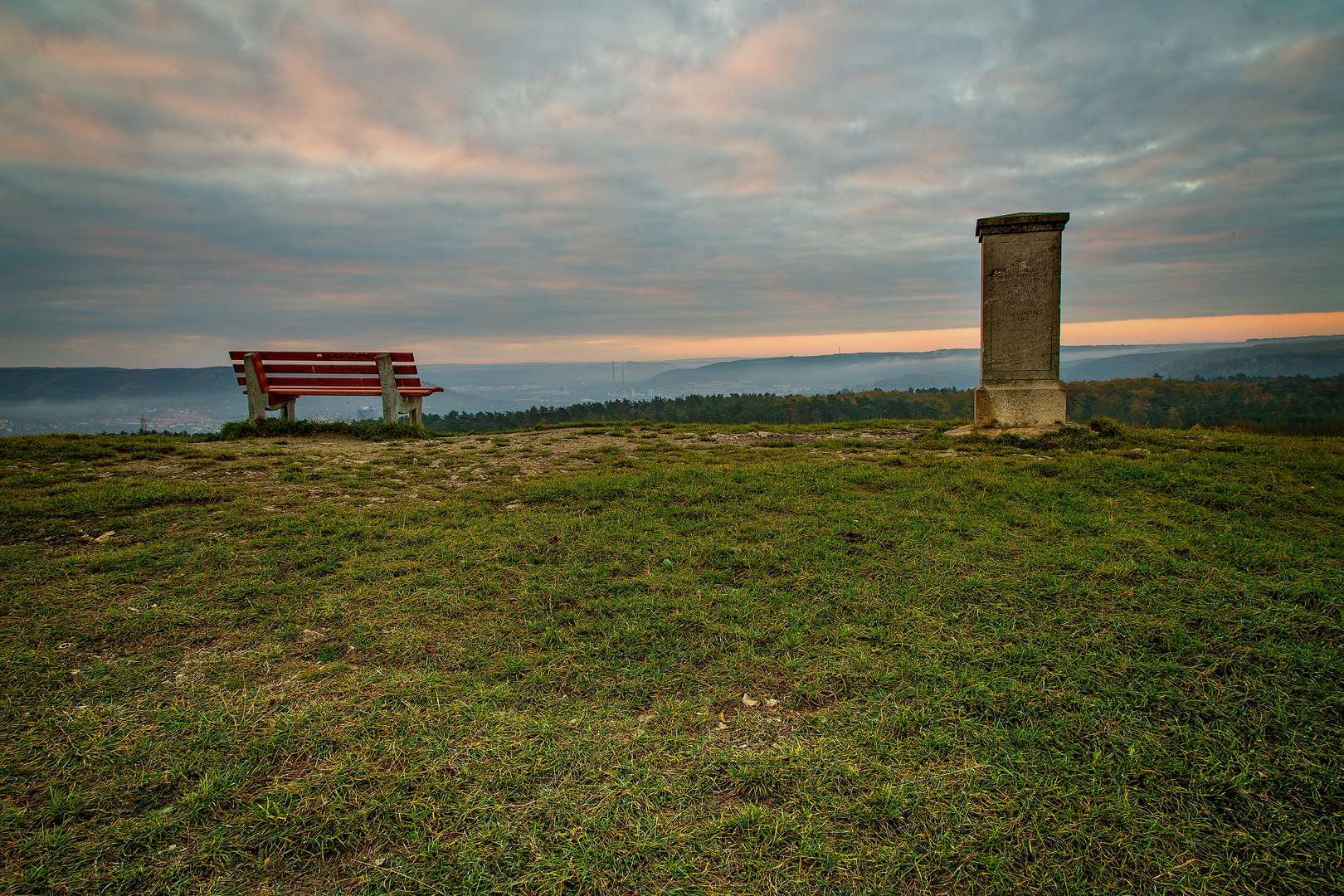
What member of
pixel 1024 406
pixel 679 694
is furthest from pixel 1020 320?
pixel 679 694

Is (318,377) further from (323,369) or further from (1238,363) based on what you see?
(1238,363)

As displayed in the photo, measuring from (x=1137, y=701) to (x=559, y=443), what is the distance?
311 inches

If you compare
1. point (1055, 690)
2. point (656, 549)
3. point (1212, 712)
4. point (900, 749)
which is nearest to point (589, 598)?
point (656, 549)

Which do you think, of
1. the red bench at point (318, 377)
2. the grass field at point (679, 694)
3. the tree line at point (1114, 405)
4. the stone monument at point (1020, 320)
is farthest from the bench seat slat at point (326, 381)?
the tree line at point (1114, 405)

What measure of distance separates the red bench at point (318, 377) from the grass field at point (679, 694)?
5.08 meters

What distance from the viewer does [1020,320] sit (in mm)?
9062

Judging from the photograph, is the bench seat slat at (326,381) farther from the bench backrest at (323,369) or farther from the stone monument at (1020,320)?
the stone monument at (1020,320)

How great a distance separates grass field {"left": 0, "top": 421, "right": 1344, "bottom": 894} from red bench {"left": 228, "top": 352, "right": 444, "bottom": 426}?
5.08 meters

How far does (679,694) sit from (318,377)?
34.9 feet

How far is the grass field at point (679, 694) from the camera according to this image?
1.99 meters

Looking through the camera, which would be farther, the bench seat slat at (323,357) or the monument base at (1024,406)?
the bench seat slat at (323,357)

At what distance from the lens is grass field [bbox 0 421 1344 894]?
6.53 feet

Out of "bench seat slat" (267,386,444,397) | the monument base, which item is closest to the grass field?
the monument base

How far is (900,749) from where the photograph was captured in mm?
2457
